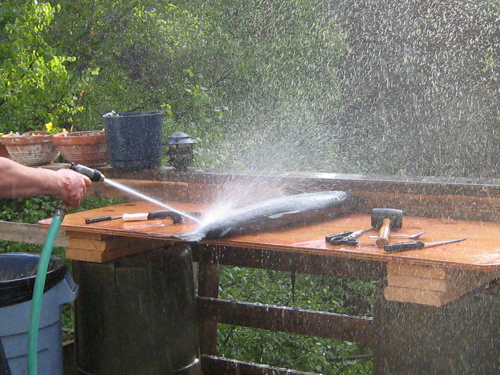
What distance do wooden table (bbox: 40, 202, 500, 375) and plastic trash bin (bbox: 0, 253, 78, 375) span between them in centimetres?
31

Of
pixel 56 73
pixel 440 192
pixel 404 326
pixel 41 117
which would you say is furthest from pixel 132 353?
pixel 41 117

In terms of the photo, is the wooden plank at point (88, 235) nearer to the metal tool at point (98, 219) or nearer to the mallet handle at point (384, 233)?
the metal tool at point (98, 219)

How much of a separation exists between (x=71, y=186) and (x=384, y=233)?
53.3 inches

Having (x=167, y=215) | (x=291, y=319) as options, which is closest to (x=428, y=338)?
(x=291, y=319)

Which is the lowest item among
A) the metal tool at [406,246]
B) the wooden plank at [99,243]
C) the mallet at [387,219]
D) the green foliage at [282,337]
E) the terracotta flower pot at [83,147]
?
the green foliage at [282,337]

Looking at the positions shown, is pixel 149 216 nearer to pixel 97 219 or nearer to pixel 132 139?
pixel 97 219

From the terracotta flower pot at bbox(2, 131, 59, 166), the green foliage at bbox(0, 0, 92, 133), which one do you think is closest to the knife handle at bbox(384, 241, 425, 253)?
the terracotta flower pot at bbox(2, 131, 59, 166)

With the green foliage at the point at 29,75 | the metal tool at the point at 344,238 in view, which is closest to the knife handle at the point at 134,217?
the metal tool at the point at 344,238

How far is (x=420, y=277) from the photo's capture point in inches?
86.5

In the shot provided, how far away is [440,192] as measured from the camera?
3039mm

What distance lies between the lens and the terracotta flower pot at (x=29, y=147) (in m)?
4.07

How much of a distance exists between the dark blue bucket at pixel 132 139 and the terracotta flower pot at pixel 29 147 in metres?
0.54

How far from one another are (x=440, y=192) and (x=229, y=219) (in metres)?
1.15

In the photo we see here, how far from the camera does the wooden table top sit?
215 centimetres
